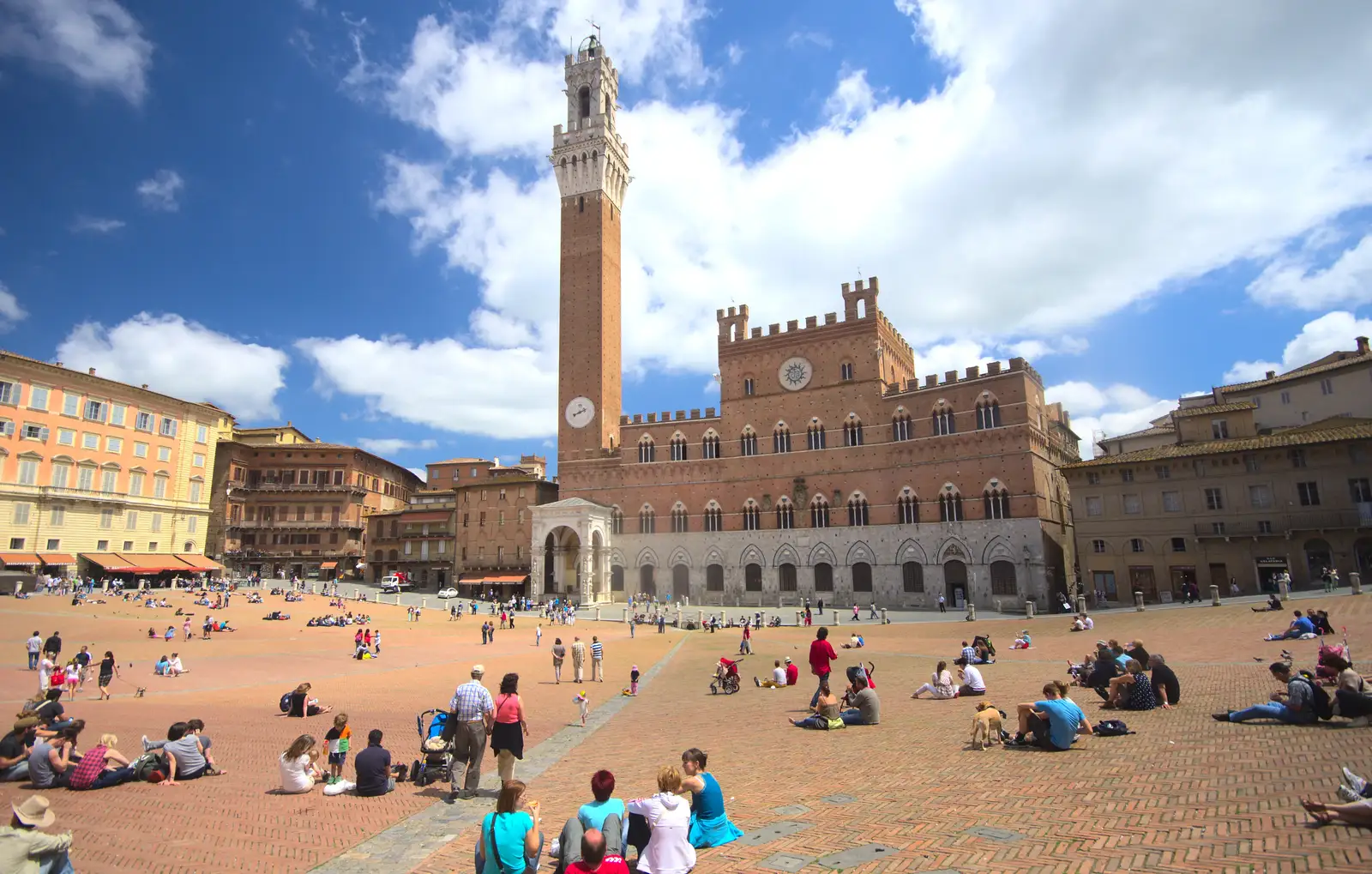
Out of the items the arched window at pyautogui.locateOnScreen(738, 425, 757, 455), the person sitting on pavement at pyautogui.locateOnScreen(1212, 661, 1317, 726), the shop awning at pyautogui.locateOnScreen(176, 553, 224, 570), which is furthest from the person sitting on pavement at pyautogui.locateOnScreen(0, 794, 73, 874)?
the shop awning at pyautogui.locateOnScreen(176, 553, 224, 570)

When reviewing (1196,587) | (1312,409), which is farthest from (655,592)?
(1312,409)

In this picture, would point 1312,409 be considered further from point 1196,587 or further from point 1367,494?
point 1196,587

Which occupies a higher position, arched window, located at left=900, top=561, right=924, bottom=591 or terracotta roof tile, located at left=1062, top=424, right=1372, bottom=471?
terracotta roof tile, located at left=1062, top=424, right=1372, bottom=471

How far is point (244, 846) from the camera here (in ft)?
24.8

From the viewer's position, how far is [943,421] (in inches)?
1764

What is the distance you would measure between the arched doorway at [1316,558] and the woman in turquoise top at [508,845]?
40.1 meters

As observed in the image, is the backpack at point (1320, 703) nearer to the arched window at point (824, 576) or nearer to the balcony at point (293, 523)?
the arched window at point (824, 576)

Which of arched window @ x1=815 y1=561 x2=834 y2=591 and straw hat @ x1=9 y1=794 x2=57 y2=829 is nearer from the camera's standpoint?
straw hat @ x1=9 y1=794 x2=57 y2=829

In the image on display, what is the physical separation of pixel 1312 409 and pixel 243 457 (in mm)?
77482

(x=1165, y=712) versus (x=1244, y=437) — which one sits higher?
(x=1244, y=437)

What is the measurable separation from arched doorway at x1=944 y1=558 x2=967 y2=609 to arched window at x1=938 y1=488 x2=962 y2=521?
254cm

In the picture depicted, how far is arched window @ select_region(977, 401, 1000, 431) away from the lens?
42812mm

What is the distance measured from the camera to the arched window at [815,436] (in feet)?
161

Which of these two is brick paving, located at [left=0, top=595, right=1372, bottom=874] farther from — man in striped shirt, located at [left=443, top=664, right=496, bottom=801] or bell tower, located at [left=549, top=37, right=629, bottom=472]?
bell tower, located at [left=549, top=37, right=629, bottom=472]
